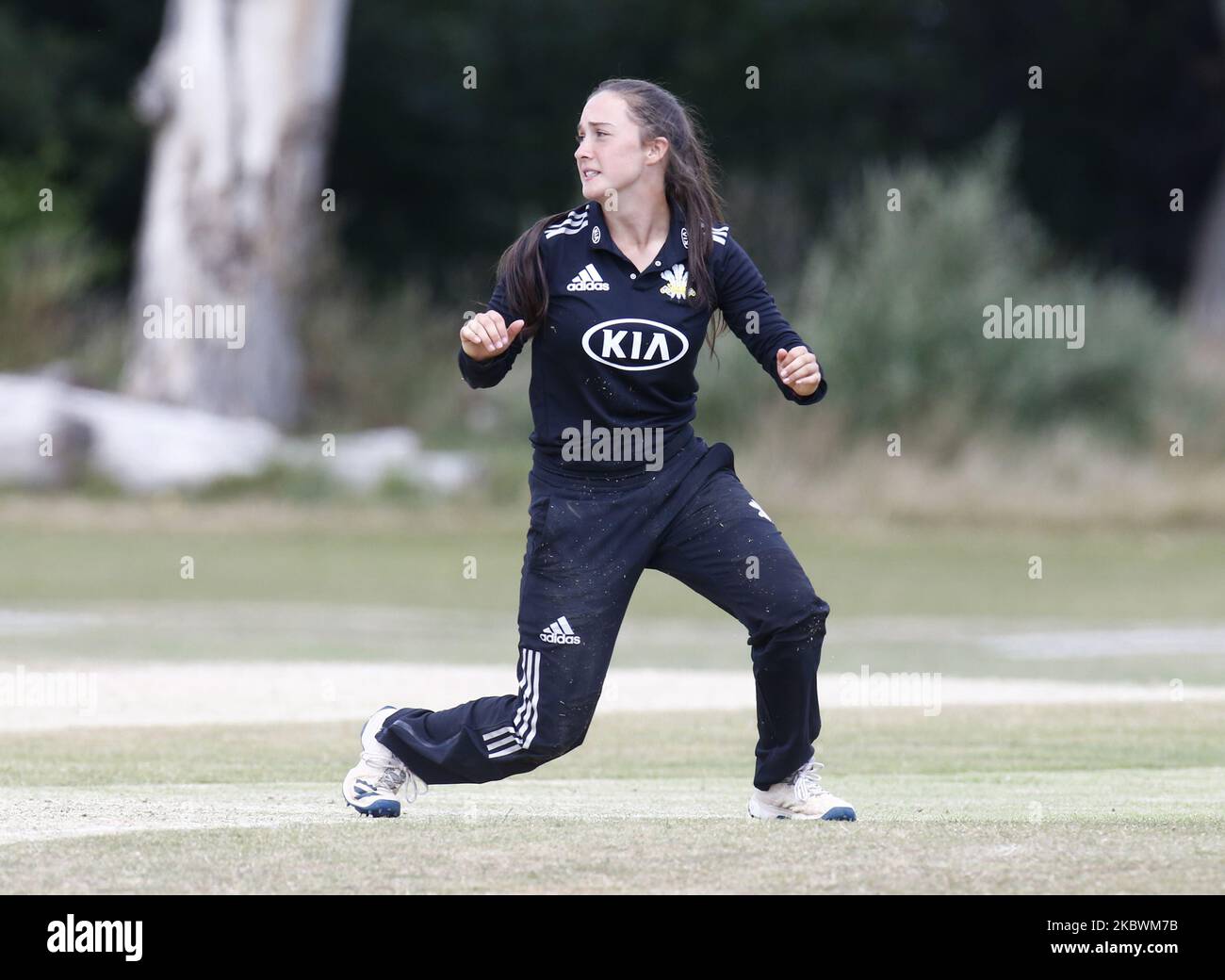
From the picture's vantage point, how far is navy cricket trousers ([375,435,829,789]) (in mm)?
6145

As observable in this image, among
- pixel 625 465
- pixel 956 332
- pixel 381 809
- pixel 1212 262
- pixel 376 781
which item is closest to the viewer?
pixel 625 465

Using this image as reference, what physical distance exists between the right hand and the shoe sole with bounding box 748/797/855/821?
163 cm

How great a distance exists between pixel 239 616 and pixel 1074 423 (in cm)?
1193

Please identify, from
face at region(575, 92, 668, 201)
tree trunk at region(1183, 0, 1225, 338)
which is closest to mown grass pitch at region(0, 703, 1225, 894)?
face at region(575, 92, 668, 201)

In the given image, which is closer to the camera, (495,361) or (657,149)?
(495,361)

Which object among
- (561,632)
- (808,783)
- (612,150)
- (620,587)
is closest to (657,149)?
(612,150)

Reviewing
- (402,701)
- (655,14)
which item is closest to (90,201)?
(655,14)

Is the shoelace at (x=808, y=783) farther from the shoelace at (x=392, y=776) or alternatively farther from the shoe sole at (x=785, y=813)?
the shoelace at (x=392, y=776)

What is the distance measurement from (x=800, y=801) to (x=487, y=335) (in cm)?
172

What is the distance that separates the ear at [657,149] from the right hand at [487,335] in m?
0.72

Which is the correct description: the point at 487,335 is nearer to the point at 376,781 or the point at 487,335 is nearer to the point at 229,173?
the point at 376,781

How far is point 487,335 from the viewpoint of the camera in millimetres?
5938

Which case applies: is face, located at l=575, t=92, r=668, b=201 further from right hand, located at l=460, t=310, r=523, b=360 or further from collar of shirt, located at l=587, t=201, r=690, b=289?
right hand, located at l=460, t=310, r=523, b=360
